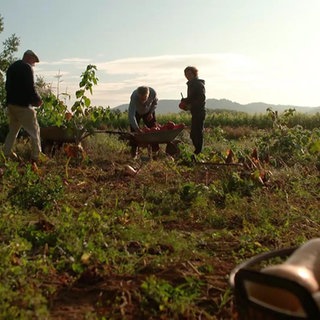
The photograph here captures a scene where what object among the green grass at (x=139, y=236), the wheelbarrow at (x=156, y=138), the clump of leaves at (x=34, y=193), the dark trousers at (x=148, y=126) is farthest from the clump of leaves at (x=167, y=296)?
the dark trousers at (x=148, y=126)

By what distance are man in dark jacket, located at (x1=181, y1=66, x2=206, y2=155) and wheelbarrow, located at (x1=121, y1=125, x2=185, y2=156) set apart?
34 cm

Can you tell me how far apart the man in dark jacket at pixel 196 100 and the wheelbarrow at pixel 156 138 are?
338mm

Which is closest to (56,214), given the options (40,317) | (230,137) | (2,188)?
(2,188)

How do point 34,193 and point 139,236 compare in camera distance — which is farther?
point 34,193

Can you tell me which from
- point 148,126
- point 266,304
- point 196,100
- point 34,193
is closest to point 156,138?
point 148,126

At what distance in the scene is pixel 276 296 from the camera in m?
1.94

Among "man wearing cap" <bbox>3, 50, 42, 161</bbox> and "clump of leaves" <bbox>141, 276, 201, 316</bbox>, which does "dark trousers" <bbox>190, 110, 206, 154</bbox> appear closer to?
"man wearing cap" <bbox>3, 50, 42, 161</bbox>

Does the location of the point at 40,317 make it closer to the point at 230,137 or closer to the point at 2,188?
the point at 2,188

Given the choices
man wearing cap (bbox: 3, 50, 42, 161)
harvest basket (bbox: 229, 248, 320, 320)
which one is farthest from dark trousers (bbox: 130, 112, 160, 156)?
harvest basket (bbox: 229, 248, 320, 320)

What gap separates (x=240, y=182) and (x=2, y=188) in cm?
280

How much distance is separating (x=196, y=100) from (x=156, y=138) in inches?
44.1

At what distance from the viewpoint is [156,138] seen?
945cm

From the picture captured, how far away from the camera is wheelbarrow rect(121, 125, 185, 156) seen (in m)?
9.26

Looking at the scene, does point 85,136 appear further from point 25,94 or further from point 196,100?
point 196,100
